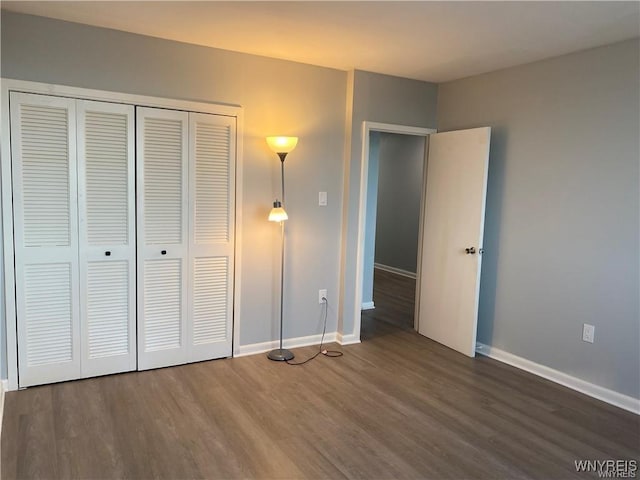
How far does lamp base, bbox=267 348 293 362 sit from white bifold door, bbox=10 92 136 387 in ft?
3.54

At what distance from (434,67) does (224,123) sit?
1.75 metres

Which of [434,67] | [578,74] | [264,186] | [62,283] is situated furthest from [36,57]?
[578,74]

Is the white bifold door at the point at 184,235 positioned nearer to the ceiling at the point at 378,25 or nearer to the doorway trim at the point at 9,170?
the doorway trim at the point at 9,170

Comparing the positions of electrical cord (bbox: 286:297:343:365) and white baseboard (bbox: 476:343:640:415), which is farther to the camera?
electrical cord (bbox: 286:297:343:365)

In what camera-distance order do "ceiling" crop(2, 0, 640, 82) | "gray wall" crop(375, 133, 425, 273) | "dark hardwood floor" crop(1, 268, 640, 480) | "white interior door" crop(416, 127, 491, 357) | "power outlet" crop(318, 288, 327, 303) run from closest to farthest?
"dark hardwood floor" crop(1, 268, 640, 480), "ceiling" crop(2, 0, 640, 82), "white interior door" crop(416, 127, 491, 357), "power outlet" crop(318, 288, 327, 303), "gray wall" crop(375, 133, 425, 273)

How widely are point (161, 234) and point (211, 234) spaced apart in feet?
1.21

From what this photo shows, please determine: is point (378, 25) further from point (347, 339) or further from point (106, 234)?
point (347, 339)

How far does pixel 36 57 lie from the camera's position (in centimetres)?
290

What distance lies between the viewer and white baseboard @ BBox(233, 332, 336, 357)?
3.81 metres

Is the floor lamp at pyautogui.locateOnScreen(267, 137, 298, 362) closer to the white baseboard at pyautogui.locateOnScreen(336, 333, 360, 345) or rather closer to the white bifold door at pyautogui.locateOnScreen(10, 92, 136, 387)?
the white baseboard at pyautogui.locateOnScreen(336, 333, 360, 345)

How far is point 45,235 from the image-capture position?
302 cm

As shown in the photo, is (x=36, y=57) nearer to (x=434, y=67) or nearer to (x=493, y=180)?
(x=434, y=67)

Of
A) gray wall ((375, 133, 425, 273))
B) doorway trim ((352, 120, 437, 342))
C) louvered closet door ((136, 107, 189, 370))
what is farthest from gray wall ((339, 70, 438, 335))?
gray wall ((375, 133, 425, 273))

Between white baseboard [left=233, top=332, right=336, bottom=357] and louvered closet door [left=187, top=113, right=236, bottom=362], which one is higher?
louvered closet door [left=187, top=113, right=236, bottom=362]
